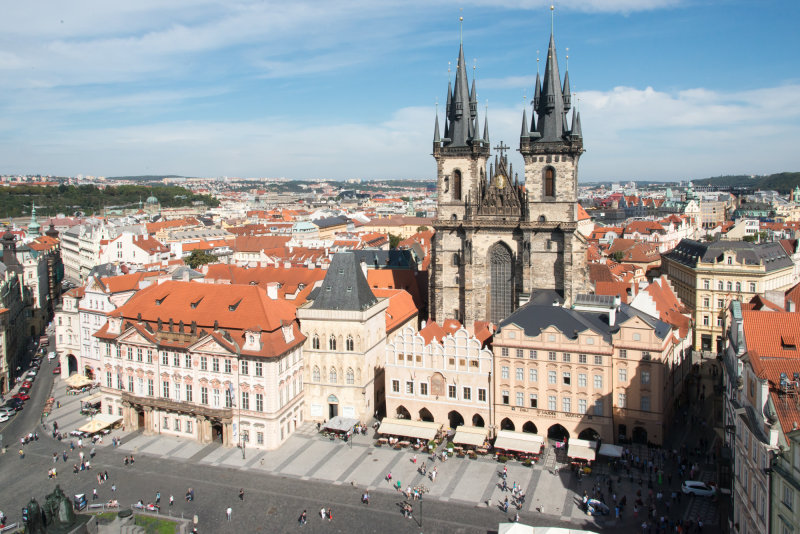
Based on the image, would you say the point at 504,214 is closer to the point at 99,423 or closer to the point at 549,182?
the point at 549,182

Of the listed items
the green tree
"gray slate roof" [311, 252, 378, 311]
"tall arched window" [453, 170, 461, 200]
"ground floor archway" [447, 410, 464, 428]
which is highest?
"tall arched window" [453, 170, 461, 200]

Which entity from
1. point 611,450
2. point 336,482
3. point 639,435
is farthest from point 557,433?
point 336,482

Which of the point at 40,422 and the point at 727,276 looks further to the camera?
the point at 727,276

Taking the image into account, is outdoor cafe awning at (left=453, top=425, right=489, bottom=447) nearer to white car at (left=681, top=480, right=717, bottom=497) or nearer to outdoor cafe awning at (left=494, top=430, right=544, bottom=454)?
outdoor cafe awning at (left=494, top=430, right=544, bottom=454)

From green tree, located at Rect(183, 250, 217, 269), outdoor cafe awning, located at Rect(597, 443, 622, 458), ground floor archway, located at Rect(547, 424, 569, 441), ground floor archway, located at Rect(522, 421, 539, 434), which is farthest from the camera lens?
green tree, located at Rect(183, 250, 217, 269)

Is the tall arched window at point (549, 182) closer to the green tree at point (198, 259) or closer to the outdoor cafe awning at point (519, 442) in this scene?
the outdoor cafe awning at point (519, 442)

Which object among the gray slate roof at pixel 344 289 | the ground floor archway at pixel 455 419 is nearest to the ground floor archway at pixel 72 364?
the gray slate roof at pixel 344 289

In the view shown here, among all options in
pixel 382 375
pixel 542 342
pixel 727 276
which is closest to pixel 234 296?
pixel 382 375

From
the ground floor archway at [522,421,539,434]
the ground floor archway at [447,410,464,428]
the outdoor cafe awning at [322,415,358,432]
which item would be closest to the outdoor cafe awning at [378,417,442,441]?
the ground floor archway at [447,410,464,428]

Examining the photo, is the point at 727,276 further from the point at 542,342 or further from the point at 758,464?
the point at 758,464
